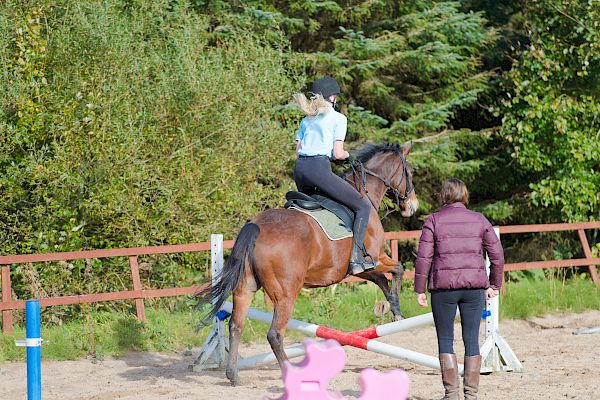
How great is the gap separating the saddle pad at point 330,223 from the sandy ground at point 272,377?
57.2 inches

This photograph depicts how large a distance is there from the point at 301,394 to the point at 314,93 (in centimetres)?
492

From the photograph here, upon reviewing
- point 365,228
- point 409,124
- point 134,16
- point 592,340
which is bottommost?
point 592,340

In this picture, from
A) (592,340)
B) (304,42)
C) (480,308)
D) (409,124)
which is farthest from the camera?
(304,42)

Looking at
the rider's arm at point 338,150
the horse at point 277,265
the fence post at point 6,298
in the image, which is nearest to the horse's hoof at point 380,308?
the horse at point 277,265

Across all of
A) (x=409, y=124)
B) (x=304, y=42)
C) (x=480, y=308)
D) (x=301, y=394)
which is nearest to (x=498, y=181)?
(x=409, y=124)

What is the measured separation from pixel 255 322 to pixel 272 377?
8.45 ft

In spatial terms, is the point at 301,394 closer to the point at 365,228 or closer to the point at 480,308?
the point at 480,308

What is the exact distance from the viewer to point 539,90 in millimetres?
16969

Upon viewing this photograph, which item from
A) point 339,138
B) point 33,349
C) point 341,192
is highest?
point 339,138

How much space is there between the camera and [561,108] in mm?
16438

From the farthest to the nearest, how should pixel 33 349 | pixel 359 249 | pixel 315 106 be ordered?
pixel 359 249, pixel 315 106, pixel 33 349

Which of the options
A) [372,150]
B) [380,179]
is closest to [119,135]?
[372,150]

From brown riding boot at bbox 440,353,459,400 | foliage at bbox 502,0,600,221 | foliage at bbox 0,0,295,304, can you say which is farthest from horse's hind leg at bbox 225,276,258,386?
foliage at bbox 502,0,600,221

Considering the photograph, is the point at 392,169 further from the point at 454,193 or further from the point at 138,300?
the point at 138,300
